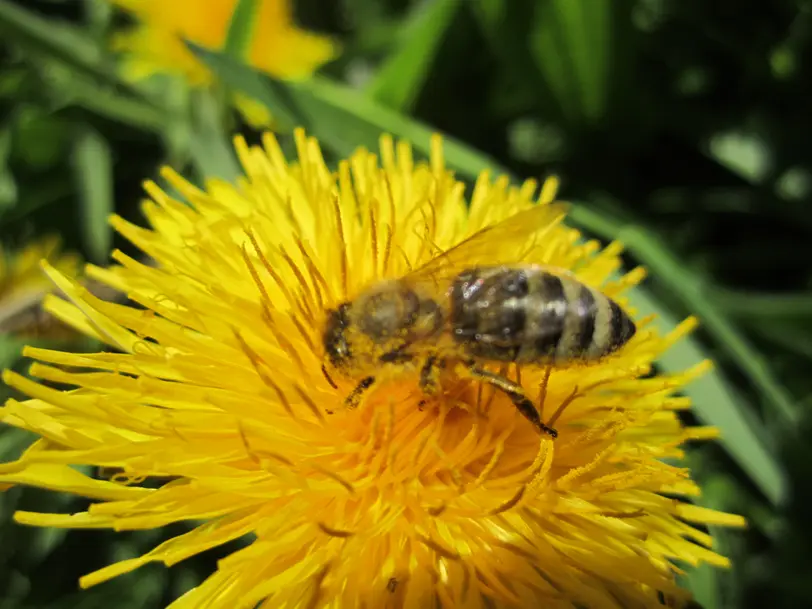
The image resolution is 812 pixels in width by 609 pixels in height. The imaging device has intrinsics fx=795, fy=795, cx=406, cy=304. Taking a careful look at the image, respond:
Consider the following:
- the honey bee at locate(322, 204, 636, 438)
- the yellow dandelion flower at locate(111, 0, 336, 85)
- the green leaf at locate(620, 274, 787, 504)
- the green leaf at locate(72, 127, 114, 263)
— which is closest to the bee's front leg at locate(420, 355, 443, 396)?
the honey bee at locate(322, 204, 636, 438)

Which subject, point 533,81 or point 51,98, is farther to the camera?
point 533,81

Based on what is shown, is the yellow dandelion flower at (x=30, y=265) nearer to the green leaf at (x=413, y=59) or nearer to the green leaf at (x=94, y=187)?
the green leaf at (x=94, y=187)

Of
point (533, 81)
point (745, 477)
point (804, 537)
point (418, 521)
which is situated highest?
point (533, 81)

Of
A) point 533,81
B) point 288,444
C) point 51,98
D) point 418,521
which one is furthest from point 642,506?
point 51,98

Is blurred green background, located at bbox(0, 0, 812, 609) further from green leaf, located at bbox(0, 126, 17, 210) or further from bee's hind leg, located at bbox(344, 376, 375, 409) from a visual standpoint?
bee's hind leg, located at bbox(344, 376, 375, 409)

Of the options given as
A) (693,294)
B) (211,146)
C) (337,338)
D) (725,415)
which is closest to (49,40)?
(211,146)

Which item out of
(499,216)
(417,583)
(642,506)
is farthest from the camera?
(499,216)

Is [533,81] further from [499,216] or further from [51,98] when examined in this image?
[51,98]
